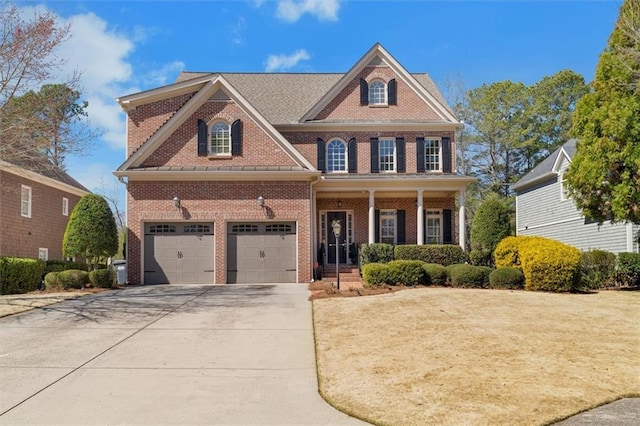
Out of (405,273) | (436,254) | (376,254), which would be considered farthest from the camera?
(436,254)

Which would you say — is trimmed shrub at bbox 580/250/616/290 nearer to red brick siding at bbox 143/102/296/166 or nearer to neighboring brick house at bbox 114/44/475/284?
neighboring brick house at bbox 114/44/475/284

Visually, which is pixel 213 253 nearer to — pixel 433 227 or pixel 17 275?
pixel 17 275

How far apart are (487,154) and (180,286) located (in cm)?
2945

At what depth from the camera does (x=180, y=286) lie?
1666 cm

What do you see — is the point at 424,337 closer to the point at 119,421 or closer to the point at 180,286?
the point at 119,421

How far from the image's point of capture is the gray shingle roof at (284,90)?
22266mm

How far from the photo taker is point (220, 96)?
1816cm

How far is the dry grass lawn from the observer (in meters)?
5.73

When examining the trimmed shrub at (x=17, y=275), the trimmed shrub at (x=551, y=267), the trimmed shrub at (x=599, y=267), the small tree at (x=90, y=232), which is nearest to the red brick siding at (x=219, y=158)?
the small tree at (x=90, y=232)

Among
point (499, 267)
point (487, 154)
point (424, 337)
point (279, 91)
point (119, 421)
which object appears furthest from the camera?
point (487, 154)

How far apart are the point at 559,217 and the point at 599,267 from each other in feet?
27.8

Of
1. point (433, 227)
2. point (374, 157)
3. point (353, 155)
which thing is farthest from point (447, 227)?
point (353, 155)

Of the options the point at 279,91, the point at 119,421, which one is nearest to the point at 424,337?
the point at 119,421

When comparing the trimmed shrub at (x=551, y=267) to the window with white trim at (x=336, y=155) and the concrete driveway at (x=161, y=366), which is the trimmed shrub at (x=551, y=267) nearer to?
the concrete driveway at (x=161, y=366)
